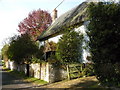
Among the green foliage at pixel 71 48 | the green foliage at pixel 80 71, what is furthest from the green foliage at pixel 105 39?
the green foliage at pixel 71 48

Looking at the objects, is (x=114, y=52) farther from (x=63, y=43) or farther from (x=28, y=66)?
(x=28, y=66)

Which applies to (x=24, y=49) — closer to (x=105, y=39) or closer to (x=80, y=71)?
(x=80, y=71)

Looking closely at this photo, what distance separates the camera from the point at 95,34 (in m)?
10.1

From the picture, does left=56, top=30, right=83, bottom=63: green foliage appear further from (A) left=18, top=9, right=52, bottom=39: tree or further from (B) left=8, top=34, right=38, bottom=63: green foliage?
(A) left=18, top=9, right=52, bottom=39: tree

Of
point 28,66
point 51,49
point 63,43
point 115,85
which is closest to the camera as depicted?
point 115,85

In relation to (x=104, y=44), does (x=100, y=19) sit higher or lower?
higher

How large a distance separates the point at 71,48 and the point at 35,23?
27084mm

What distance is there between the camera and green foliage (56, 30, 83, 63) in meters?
16.7

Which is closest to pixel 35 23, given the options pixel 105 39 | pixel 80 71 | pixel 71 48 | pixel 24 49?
pixel 24 49

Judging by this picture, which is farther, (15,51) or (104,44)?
(15,51)

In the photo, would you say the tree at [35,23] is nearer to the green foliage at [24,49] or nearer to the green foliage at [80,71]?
the green foliage at [24,49]

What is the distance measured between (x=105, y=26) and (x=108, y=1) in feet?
7.20

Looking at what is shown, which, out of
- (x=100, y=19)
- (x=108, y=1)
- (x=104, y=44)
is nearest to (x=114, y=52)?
(x=104, y=44)

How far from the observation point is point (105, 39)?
9.76 m
